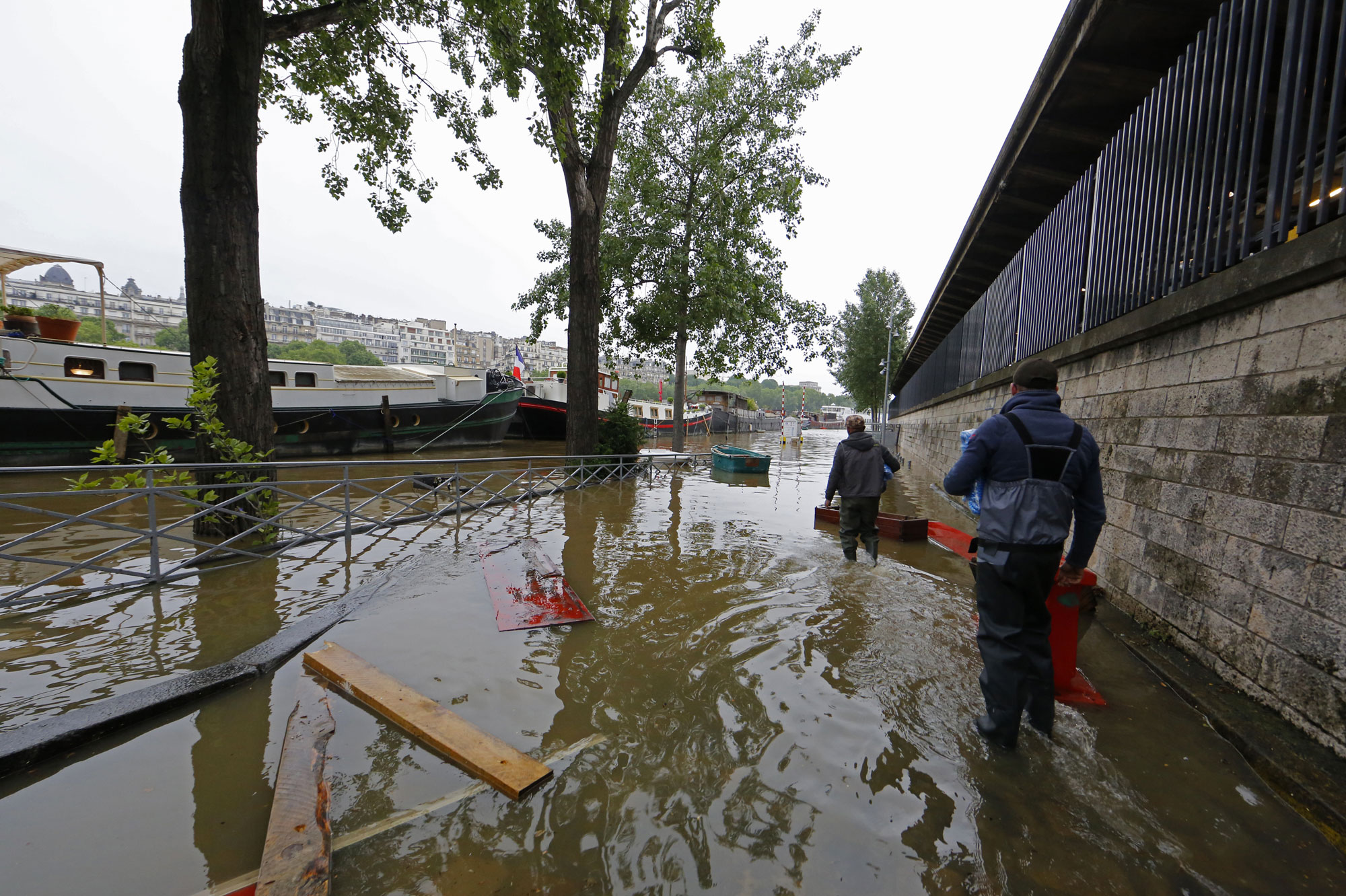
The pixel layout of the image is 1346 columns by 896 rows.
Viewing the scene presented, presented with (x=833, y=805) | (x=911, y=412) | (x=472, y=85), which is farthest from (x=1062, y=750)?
(x=911, y=412)

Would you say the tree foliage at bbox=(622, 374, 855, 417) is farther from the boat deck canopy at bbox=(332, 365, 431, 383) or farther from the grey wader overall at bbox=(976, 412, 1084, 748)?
the grey wader overall at bbox=(976, 412, 1084, 748)

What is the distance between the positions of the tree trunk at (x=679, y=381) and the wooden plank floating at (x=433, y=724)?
15.2m

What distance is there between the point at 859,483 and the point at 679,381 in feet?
41.3

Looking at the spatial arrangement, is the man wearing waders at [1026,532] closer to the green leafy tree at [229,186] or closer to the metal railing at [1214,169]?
the metal railing at [1214,169]

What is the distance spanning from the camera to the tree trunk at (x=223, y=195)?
5.81 metres

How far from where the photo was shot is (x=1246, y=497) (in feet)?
10.5

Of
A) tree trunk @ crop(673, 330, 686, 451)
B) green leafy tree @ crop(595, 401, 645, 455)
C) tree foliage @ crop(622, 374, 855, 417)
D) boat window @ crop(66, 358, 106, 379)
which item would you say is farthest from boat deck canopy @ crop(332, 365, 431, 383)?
tree foliage @ crop(622, 374, 855, 417)

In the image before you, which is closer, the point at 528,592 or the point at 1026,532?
the point at 1026,532

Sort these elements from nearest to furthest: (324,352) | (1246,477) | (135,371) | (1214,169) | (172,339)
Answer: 1. (1246,477)
2. (1214,169)
3. (135,371)
4. (172,339)
5. (324,352)

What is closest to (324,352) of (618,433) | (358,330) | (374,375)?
(358,330)

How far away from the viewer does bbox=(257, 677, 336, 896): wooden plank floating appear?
1.73m

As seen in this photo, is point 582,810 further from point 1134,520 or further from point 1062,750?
point 1134,520

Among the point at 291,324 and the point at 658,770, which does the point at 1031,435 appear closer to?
the point at 658,770

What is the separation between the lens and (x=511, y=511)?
934cm
